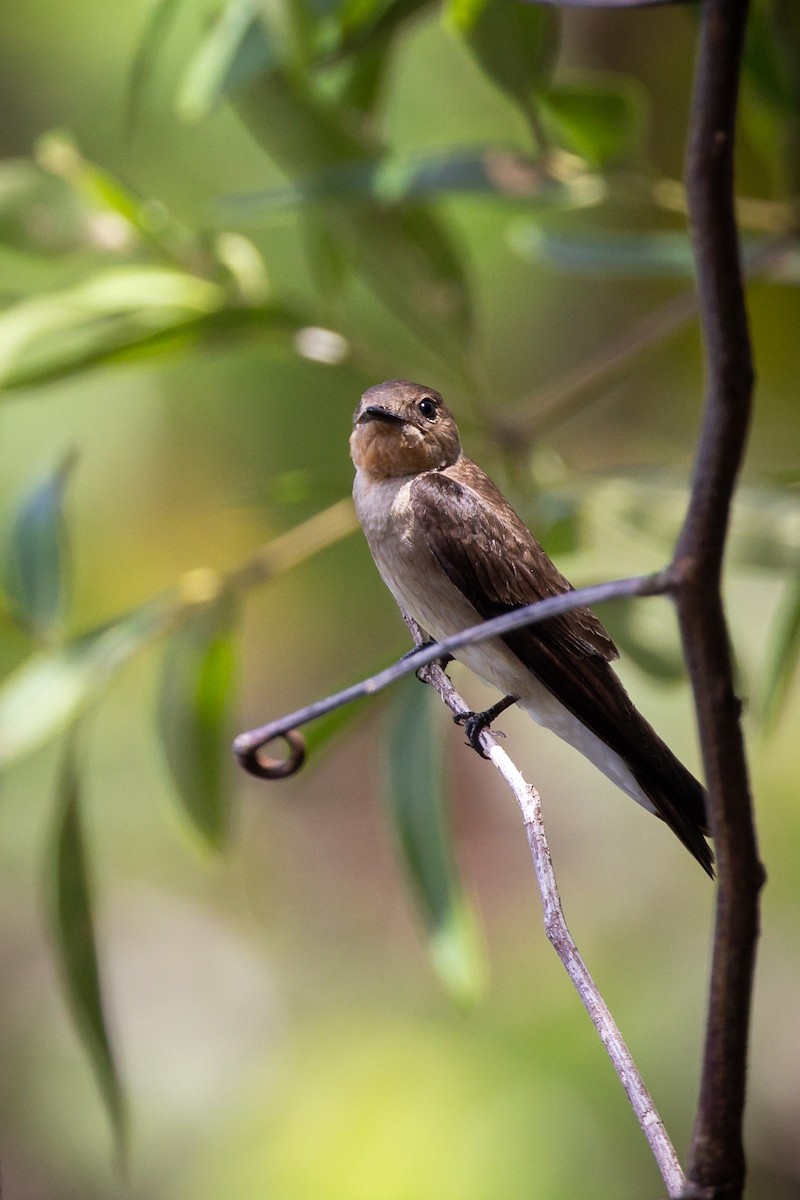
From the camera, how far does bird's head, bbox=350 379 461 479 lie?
191 cm

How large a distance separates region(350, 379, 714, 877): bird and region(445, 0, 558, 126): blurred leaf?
0.46 meters

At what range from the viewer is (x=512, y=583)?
1.91m

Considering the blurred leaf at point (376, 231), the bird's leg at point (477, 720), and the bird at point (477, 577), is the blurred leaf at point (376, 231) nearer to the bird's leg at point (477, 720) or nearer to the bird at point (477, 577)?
the bird at point (477, 577)

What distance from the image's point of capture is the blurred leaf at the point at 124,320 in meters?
2.00

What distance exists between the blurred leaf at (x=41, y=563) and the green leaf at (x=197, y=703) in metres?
0.20

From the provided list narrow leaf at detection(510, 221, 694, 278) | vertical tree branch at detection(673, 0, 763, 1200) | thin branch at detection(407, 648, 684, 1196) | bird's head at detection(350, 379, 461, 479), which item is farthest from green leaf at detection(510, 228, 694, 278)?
vertical tree branch at detection(673, 0, 763, 1200)

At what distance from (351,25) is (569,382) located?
24.7 inches

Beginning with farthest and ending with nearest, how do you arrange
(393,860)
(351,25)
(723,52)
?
1. (393,860)
2. (351,25)
3. (723,52)

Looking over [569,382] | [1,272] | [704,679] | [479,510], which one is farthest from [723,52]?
[1,272]

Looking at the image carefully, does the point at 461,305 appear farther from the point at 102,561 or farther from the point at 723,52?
the point at 102,561

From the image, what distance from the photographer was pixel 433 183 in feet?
6.66

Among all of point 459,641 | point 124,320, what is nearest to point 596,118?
point 124,320

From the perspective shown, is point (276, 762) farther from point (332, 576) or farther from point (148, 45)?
point (332, 576)

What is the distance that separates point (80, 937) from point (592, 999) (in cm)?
118
